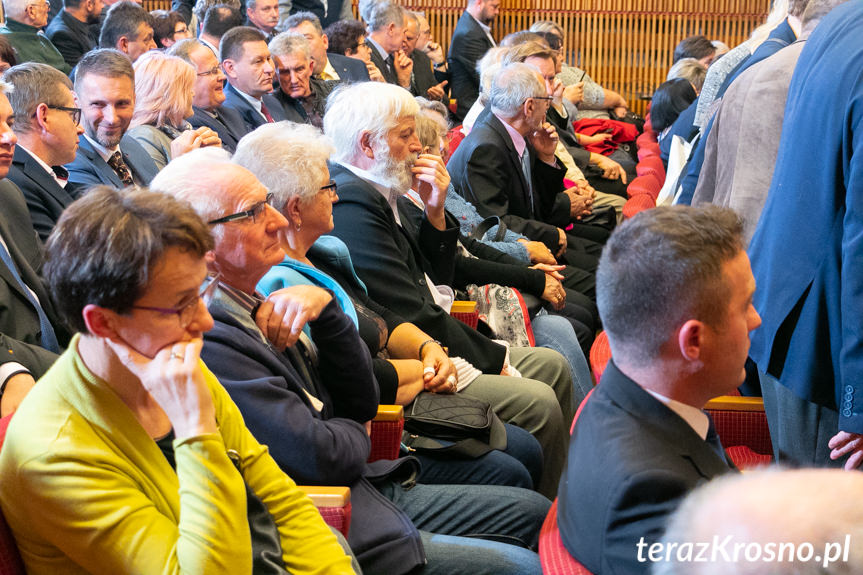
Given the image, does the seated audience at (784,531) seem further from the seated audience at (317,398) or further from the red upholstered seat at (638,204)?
the red upholstered seat at (638,204)

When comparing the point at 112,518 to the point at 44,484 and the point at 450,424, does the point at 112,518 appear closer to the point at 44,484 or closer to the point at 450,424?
the point at 44,484

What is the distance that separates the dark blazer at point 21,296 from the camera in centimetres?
227

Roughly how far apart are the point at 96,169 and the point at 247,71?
1.77 metres

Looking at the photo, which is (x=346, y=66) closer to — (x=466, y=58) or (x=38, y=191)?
(x=466, y=58)

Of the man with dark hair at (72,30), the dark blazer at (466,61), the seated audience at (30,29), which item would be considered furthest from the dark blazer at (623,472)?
the dark blazer at (466,61)

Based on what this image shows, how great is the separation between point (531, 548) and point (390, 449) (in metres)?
0.41

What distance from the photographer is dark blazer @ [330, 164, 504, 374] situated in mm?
2834

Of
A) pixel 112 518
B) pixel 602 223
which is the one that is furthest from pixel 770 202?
pixel 602 223

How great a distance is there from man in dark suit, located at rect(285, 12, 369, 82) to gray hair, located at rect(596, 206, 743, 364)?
479cm

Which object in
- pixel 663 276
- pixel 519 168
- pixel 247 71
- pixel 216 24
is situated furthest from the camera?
pixel 216 24

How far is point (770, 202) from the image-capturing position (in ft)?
6.70

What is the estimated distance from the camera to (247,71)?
4953 millimetres

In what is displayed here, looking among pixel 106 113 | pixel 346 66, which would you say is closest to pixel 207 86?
pixel 106 113

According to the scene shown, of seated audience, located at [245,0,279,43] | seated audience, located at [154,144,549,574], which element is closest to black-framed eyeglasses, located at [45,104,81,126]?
seated audience, located at [154,144,549,574]
